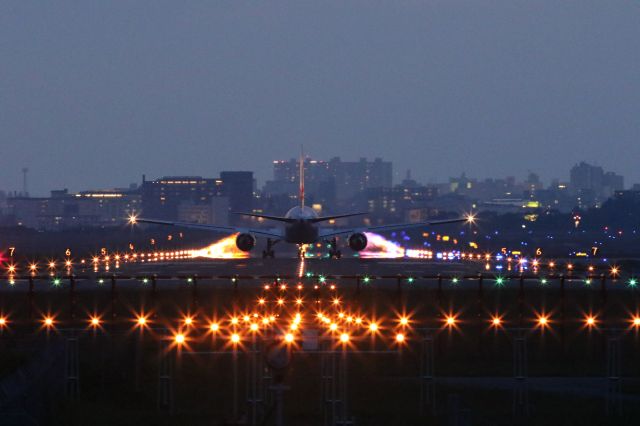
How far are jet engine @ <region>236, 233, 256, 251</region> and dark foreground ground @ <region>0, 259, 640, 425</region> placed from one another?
29.6 m

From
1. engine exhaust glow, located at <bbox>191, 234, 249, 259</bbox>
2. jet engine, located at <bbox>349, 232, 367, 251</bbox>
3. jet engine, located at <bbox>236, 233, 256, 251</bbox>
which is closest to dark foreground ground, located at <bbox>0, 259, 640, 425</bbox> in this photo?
jet engine, located at <bbox>236, 233, 256, 251</bbox>

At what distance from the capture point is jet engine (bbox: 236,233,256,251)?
319ft

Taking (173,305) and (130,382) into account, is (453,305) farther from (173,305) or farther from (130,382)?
(130,382)

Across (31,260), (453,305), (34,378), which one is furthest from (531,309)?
(31,260)

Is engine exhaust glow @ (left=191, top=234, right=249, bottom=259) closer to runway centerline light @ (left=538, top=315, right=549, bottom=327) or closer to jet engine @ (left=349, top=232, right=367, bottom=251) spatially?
jet engine @ (left=349, top=232, right=367, bottom=251)

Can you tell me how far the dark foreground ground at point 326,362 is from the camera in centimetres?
3462

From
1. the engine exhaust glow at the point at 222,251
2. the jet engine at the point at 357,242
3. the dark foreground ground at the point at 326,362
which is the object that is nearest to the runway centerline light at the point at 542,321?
the dark foreground ground at the point at 326,362

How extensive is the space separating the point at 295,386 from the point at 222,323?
42.1 ft

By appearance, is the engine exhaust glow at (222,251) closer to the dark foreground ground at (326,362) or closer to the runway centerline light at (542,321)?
the dark foreground ground at (326,362)

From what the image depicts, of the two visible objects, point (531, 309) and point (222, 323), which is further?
point (531, 309)

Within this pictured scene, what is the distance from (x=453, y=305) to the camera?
60.0m

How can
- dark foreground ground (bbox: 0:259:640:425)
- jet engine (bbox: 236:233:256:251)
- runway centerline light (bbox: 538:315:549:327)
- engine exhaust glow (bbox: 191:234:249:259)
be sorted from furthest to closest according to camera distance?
engine exhaust glow (bbox: 191:234:249:259), jet engine (bbox: 236:233:256:251), runway centerline light (bbox: 538:315:549:327), dark foreground ground (bbox: 0:259:640:425)

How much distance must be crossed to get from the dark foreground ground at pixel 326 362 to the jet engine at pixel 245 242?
97.2 feet

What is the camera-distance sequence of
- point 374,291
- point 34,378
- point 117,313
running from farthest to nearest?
point 374,291
point 117,313
point 34,378
